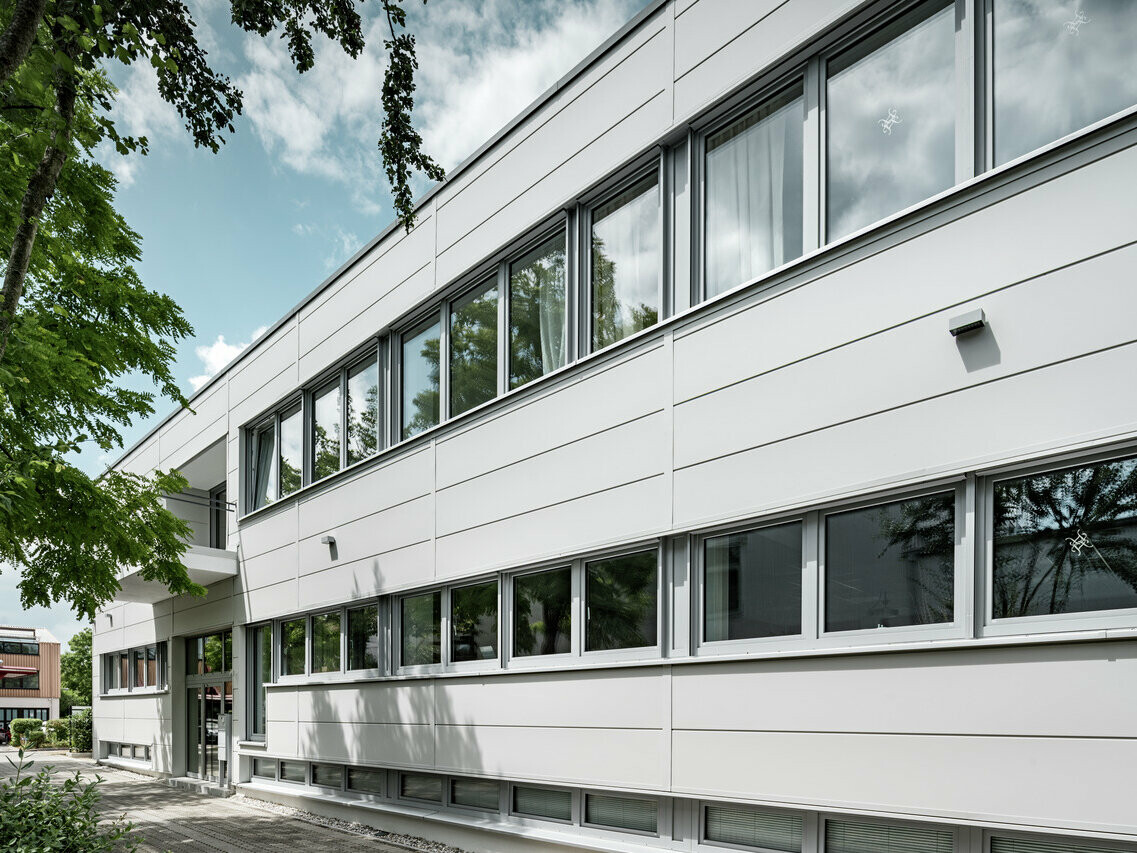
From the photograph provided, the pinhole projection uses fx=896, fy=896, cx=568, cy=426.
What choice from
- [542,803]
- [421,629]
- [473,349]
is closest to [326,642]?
[421,629]

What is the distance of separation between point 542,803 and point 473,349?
200 inches

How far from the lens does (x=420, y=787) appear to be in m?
10.9

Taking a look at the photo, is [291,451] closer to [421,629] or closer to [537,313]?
[421,629]

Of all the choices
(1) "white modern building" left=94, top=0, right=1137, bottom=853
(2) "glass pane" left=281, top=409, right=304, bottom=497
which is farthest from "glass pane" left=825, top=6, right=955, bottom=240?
(2) "glass pane" left=281, top=409, right=304, bottom=497

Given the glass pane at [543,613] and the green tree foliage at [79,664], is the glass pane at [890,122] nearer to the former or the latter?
the glass pane at [543,613]

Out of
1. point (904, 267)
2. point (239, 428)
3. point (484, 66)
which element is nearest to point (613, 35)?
point (484, 66)

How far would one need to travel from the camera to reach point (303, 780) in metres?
13.7

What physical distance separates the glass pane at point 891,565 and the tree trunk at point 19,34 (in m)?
5.37

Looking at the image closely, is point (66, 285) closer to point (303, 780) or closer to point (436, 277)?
point (436, 277)

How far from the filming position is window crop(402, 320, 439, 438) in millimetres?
11422

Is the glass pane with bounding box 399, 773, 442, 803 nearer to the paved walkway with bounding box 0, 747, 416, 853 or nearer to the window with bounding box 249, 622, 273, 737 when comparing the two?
the paved walkway with bounding box 0, 747, 416, 853

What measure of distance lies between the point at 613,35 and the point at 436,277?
3829 mm

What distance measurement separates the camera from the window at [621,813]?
752cm

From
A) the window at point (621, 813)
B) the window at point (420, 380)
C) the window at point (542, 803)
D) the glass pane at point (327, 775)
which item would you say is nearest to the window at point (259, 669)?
the glass pane at point (327, 775)
